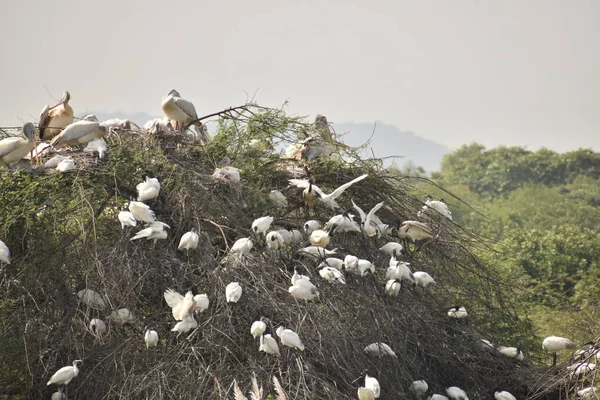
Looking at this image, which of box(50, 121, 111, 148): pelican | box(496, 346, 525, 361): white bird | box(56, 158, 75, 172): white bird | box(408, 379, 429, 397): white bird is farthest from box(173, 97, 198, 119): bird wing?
box(496, 346, 525, 361): white bird

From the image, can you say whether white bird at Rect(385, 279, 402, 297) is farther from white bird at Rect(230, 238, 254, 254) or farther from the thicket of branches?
white bird at Rect(230, 238, 254, 254)

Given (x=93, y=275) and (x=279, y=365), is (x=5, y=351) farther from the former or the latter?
(x=279, y=365)

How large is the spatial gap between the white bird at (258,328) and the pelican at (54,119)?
313cm

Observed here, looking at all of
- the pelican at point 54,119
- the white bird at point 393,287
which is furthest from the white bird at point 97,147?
the white bird at point 393,287

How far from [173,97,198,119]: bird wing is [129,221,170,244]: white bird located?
1716mm

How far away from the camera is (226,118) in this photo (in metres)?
8.98

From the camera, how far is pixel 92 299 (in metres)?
7.69

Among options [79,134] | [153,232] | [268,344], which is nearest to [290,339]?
[268,344]

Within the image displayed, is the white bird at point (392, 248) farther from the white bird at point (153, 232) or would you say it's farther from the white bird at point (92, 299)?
→ the white bird at point (92, 299)

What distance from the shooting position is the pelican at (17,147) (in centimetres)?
838

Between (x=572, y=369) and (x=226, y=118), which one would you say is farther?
(x=226, y=118)

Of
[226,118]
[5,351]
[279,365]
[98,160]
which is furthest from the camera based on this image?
[226,118]

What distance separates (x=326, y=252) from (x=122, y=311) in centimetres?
164

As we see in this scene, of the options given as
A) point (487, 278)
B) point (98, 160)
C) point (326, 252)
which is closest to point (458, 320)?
point (487, 278)
